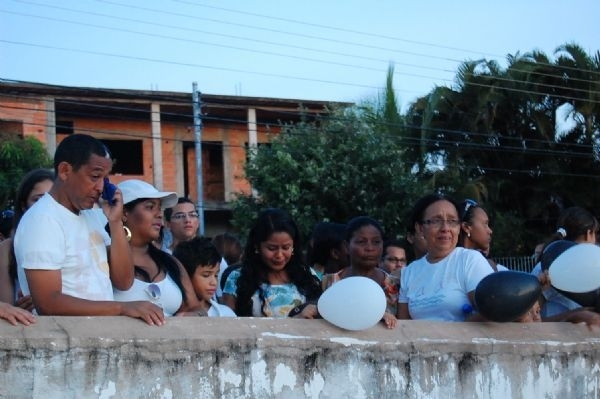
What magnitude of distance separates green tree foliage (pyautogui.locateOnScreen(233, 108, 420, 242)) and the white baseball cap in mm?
14968

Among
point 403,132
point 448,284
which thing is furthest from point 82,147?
point 403,132

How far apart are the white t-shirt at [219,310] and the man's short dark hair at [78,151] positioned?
1.35m

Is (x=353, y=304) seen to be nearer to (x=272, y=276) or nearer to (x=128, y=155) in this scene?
(x=272, y=276)

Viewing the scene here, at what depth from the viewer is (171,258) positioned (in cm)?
481

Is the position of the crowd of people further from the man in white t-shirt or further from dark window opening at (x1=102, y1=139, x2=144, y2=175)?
dark window opening at (x1=102, y1=139, x2=144, y2=175)

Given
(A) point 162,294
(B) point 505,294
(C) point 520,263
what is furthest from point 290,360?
(C) point 520,263

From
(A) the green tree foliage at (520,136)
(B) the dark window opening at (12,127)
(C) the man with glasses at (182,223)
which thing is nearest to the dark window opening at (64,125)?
(B) the dark window opening at (12,127)

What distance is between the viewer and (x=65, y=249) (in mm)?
3717

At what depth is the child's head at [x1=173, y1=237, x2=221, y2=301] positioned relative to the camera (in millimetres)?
5074

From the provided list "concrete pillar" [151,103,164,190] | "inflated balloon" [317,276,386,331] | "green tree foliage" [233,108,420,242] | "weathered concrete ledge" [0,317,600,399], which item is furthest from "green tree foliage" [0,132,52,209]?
"inflated balloon" [317,276,386,331]

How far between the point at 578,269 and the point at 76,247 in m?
2.58

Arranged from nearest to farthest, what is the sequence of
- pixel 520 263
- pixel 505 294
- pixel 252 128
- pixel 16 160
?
1. pixel 505 294
2. pixel 520 263
3. pixel 16 160
4. pixel 252 128

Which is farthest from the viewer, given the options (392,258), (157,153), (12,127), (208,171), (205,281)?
(208,171)

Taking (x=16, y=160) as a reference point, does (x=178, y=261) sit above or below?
below
